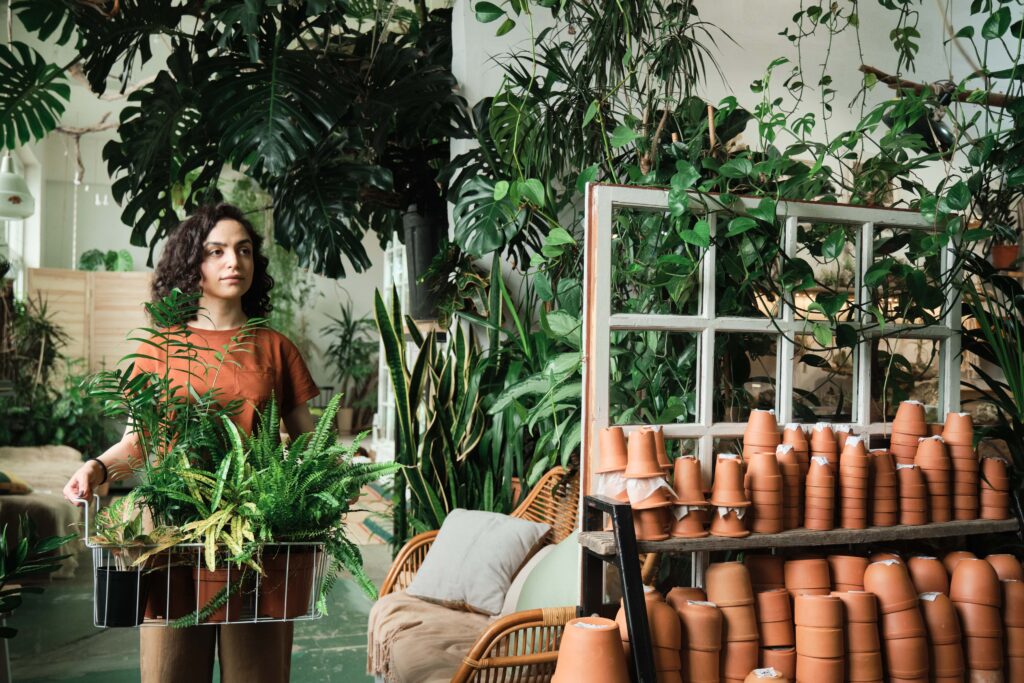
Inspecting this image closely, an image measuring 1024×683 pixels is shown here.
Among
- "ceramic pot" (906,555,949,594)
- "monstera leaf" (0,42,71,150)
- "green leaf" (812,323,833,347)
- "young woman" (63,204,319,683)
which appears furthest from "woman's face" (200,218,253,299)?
"ceramic pot" (906,555,949,594)

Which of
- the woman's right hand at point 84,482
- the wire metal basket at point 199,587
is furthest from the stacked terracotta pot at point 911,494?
the woman's right hand at point 84,482

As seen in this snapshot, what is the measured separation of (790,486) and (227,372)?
1.28m

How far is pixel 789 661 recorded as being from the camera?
1825mm

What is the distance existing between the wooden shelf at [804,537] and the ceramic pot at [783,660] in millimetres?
214

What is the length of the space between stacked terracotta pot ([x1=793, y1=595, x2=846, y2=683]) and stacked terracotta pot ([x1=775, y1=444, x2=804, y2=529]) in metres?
0.19

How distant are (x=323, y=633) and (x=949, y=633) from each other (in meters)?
2.74

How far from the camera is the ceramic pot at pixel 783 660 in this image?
1.82 m

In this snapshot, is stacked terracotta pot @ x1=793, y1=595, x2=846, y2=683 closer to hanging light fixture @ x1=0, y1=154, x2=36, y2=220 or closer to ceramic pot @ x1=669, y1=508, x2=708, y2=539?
ceramic pot @ x1=669, y1=508, x2=708, y2=539

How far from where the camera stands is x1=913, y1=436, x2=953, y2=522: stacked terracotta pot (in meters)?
2.06

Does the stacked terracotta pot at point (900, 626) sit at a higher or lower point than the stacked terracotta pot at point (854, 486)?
lower

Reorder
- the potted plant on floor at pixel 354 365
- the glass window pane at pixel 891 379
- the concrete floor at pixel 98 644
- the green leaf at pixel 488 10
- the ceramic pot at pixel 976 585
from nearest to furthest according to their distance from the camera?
the ceramic pot at pixel 976 585 → the green leaf at pixel 488 10 → the glass window pane at pixel 891 379 → the concrete floor at pixel 98 644 → the potted plant on floor at pixel 354 365

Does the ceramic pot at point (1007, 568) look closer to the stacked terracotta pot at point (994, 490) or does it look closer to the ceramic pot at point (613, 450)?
the stacked terracotta pot at point (994, 490)

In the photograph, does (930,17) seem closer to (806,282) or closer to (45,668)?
(806,282)

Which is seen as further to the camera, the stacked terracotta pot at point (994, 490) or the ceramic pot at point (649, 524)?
the stacked terracotta pot at point (994, 490)
